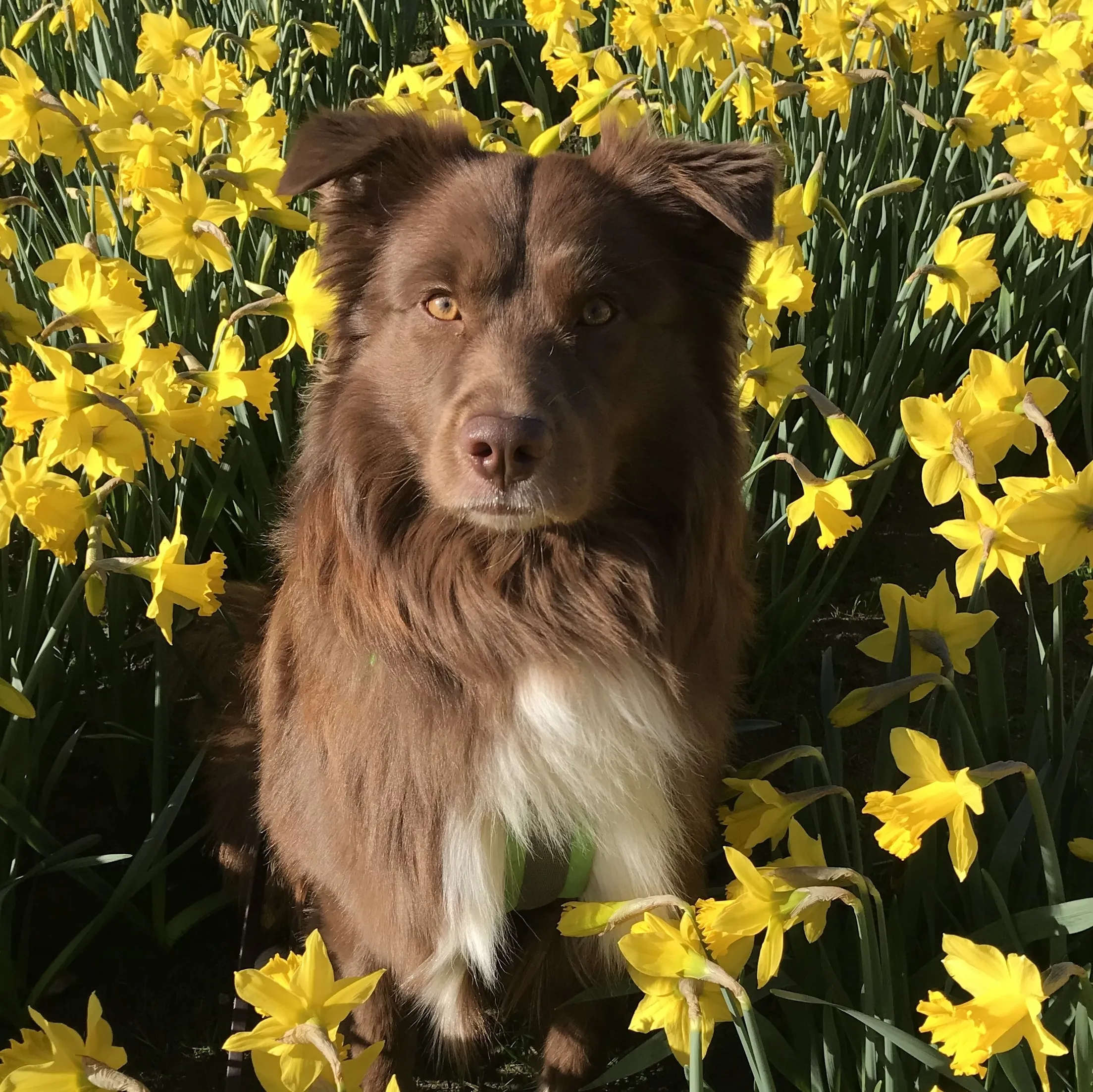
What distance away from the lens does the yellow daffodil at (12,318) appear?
1.94 m

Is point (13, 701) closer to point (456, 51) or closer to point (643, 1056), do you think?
point (643, 1056)

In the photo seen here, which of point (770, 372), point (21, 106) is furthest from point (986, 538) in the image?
point (21, 106)

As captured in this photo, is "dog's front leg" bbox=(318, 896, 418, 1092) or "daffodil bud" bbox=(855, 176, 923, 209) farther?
"daffodil bud" bbox=(855, 176, 923, 209)

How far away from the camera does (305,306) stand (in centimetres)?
204

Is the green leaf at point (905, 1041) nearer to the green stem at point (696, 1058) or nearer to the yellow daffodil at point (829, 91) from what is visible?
the green stem at point (696, 1058)

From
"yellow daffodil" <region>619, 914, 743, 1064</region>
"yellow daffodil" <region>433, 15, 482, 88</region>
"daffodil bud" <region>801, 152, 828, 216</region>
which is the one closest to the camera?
"yellow daffodil" <region>619, 914, 743, 1064</region>

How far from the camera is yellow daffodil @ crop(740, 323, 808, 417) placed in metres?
2.17

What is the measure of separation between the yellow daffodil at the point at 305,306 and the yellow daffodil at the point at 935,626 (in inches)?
48.0

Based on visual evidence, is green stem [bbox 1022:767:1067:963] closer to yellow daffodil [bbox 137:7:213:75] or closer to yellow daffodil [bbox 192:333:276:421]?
yellow daffodil [bbox 192:333:276:421]

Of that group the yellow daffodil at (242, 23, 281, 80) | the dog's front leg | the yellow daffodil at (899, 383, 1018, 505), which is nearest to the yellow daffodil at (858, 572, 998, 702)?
the yellow daffodil at (899, 383, 1018, 505)

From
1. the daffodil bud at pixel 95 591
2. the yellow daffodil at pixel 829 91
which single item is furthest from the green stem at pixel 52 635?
the yellow daffodil at pixel 829 91

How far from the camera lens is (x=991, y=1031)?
1260 millimetres

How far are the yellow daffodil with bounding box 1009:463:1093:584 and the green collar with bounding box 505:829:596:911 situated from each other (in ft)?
2.97

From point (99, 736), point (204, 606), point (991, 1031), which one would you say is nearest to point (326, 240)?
point (204, 606)
